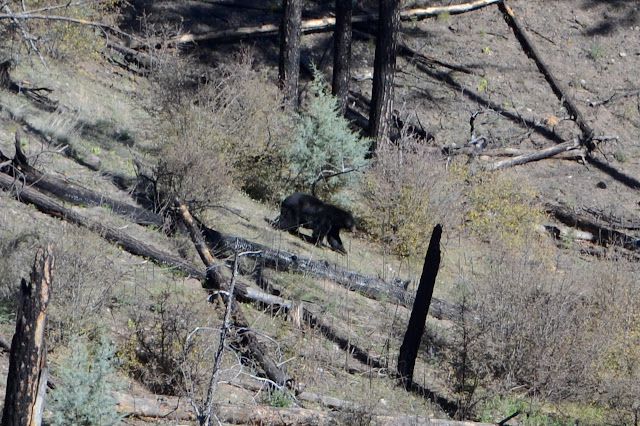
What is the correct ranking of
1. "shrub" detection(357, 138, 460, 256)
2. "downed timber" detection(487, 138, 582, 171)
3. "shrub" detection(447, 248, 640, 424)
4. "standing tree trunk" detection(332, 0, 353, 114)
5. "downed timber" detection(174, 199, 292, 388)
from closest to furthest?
"downed timber" detection(174, 199, 292, 388)
"shrub" detection(447, 248, 640, 424)
"shrub" detection(357, 138, 460, 256)
"standing tree trunk" detection(332, 0, 353, 114)
"downed timber" detection(487, 138, 582, 171)

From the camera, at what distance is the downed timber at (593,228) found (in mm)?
19375

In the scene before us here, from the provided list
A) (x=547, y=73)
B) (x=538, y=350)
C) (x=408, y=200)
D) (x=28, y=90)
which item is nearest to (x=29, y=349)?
(x=538, y=350)

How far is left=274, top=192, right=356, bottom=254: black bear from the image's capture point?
1548 centimetres

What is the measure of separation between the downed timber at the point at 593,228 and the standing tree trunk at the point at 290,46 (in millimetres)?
6945

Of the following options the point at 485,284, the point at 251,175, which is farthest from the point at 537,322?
the point at 251,175

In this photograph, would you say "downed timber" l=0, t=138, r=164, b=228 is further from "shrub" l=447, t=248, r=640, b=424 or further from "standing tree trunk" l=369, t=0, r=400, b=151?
"standing tree trunk" l=369, t=0, r=400, b=151

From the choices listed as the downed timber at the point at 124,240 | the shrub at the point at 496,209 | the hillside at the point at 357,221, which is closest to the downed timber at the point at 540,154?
the hillside at the point at 357,221

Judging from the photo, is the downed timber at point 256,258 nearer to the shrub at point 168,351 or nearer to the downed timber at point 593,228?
the shrub at point 168,351

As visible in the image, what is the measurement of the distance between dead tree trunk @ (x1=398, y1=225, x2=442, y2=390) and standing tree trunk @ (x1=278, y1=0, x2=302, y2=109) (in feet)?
38.0

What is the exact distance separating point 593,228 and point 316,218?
828 centimetres

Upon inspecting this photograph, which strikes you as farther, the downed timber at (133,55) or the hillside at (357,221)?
the downed timber at (133,55)

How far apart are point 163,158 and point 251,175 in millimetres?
3348

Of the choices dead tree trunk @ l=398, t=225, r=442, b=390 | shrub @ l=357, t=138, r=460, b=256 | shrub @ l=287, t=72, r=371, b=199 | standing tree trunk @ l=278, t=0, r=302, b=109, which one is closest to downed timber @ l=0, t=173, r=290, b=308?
dead tree trunk @ l=398, t=225, r=442, b=390

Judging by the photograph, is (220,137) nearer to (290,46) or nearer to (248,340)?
(290,46)
